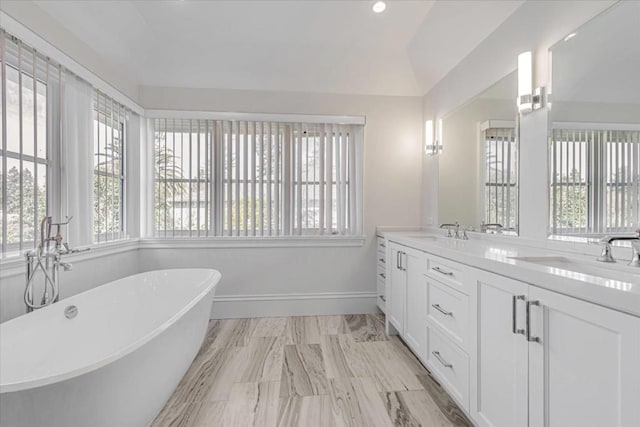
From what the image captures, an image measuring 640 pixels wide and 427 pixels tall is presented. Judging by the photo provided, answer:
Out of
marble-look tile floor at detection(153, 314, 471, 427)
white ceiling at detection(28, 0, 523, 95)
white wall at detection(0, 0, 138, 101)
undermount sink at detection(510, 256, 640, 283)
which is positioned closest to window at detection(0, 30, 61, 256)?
white wall at detection(0, 0, 138, 101)

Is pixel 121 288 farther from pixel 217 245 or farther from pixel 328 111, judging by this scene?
pixel 328 111

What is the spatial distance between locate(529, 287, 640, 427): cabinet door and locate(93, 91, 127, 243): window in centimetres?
296

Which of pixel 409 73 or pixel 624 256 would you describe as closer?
pixel 624 256

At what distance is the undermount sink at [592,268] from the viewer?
3.66 feet

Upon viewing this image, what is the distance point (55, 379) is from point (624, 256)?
7.11 feet

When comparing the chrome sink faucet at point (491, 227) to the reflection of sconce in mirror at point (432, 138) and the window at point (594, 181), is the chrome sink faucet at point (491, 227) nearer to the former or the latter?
the window at point (594, 181)

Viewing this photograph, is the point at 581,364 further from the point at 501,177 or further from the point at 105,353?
the point at 105,353

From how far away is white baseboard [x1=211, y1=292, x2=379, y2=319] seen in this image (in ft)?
10.6

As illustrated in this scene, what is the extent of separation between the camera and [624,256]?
1.33 meters

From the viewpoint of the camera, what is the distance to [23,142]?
1.81 metres

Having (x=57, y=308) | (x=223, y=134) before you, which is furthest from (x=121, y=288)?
(x=223, y=134)

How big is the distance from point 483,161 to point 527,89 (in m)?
0.58

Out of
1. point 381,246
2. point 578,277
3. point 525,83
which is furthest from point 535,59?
point 381,246

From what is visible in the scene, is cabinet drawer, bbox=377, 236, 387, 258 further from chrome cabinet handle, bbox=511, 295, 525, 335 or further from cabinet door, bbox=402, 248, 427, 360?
chrome cabinet handle, bbox=511, 295, 525, 335
